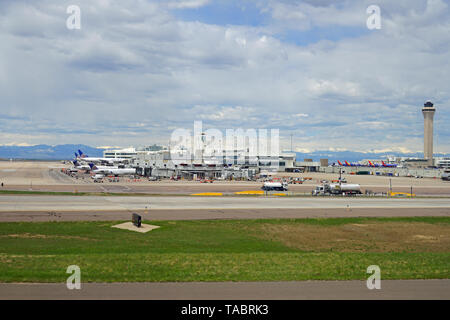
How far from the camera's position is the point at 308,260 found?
21.9 meters

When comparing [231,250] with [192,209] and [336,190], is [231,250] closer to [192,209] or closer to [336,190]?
[192,209]

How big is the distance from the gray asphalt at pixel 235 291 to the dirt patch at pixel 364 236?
12.6 metres

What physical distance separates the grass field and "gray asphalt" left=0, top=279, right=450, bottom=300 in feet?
2.93

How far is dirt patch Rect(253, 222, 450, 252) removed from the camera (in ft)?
99.0

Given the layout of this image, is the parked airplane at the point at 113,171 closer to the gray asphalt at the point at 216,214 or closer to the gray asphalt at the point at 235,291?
the gray asphalt at the point at 216,214

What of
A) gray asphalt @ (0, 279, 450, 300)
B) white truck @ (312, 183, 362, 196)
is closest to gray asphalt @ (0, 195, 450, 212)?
white truck @ (312, 183, 362, 196)

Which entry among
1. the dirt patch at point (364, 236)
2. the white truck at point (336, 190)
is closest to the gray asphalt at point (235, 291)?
the dirt patch at point (364, 236)

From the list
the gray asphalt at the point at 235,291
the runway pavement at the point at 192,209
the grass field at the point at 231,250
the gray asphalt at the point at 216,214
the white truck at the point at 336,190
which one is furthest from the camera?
the white truck at the point at 336,190

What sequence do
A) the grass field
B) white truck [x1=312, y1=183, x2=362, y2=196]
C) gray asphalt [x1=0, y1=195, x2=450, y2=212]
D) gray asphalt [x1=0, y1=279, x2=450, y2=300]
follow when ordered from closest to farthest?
1. gray asphalt [x1=0, y1=279, x2=450, y2=300]
2. the grass field
3. gray asphalt [x1=0, y1=195, x2=450, y2=212]
4. white truck [x1=312, y1=183, x2=362, y2=196]

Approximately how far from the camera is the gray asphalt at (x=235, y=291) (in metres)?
15.0

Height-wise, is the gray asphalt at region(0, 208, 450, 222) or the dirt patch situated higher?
the gray asphalt at region(0, 208, 450, 222)

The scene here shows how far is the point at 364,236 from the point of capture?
34719 millimetres

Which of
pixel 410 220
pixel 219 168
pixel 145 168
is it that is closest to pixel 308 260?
pixel 410 220

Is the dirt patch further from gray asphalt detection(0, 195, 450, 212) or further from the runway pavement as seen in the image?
gray asphalt detection(0, 195, 450, 212)
